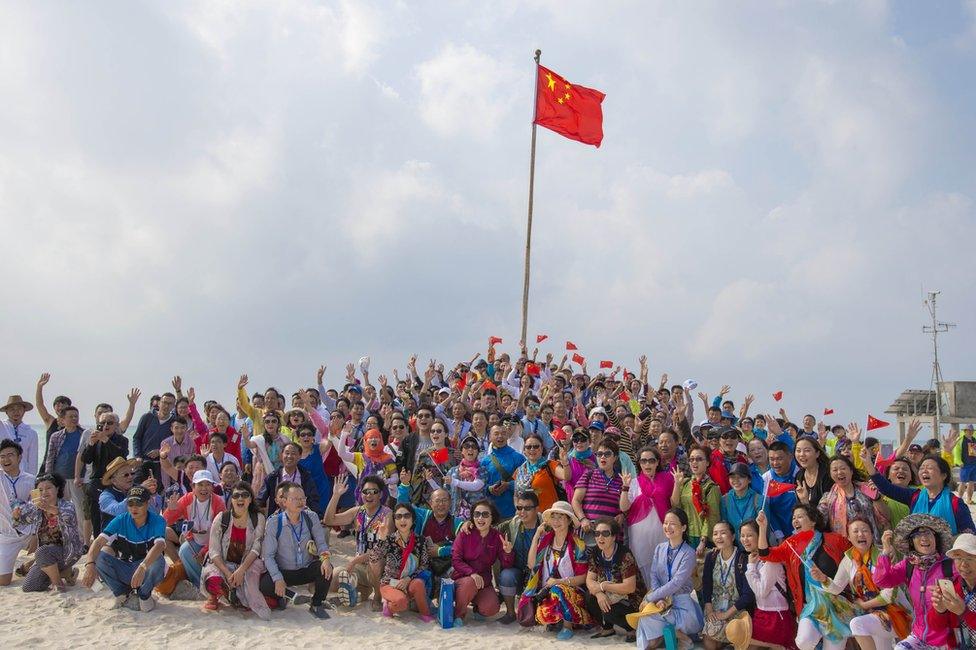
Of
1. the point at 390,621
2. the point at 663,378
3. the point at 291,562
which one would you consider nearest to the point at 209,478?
the point at 291,562

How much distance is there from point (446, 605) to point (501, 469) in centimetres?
169

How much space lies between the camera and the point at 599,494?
Result: 295 inches

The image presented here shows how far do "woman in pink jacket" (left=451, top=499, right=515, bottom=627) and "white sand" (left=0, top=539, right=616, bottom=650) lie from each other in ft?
0.65

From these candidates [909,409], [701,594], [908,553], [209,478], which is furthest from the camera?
[909,409]

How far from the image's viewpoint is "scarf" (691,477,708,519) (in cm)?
726

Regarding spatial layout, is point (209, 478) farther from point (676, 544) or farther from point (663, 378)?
point (663, 378)

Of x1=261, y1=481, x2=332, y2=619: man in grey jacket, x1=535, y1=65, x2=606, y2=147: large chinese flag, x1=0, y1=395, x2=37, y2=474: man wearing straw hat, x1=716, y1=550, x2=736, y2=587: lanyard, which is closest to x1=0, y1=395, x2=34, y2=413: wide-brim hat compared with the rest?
x1=0, y1=395, x2=37, y2=474: man wearing straw hat

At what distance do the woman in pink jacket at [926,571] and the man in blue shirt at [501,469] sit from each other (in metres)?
4.01

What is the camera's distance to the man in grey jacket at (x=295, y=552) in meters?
7.64

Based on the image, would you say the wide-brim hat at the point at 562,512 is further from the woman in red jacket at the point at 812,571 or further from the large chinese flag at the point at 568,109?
the large chinese flag at the point at 568,109

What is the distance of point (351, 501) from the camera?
9.62 m

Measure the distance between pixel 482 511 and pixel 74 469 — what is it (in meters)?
5.82

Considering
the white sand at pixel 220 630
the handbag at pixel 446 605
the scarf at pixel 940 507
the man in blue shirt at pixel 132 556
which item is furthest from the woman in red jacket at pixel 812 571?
the man in blue shirt at pixel 132 556

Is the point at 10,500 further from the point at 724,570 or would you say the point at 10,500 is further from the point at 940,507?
the point at 940,507
